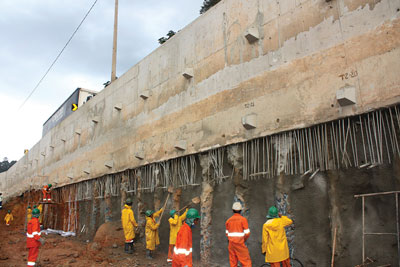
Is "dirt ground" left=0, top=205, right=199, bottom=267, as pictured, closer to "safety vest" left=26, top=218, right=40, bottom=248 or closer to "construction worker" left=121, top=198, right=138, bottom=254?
"construction worker" left=121, top=198, right=138, bottom=254

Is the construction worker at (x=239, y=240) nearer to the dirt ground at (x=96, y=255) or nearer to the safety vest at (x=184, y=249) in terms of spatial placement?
the safety vest at (x=184, y=249)

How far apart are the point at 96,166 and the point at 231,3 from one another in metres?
10.2

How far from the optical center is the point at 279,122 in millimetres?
7281

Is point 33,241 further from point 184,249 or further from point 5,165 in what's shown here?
point 5,165

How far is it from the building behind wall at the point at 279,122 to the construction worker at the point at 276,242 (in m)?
0.64

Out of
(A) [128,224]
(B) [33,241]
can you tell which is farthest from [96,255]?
(B) [33,241]

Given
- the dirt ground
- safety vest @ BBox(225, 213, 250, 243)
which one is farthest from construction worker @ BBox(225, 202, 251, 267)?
the dirt ground

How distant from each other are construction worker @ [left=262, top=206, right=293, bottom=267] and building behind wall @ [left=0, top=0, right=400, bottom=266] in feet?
2.11

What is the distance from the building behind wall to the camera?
5816 millimetres

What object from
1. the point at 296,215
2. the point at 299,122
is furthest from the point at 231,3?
the point at 296,215

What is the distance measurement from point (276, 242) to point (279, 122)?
259 centimetres

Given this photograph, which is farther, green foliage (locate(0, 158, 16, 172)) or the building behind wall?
green foliage (locate(0, 158, 16, 172))

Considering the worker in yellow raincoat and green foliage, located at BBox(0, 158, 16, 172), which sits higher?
green foliage, located at BBox(0, 158, 16, 172)

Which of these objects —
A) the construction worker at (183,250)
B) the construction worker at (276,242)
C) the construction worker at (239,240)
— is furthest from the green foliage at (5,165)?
the construction worker at (276,242)
